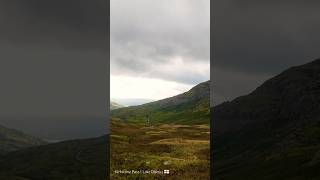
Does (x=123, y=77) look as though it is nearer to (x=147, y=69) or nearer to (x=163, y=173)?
(x=147, y=69)

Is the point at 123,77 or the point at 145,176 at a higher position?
the point at 123,77

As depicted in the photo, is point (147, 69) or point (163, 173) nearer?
point (163, 173)

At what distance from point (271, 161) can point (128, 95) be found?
6101cm

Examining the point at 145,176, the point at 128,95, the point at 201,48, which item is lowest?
the point at 145,176

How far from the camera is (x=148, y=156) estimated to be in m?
162

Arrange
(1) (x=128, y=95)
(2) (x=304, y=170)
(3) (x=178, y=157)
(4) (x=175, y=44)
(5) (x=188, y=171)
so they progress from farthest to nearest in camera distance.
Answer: (1) (x=128, y=95), (4) (x=175, y=44), (3) (x=178, y=157), (5) (x=188, y=171), (2) (x=304, y=170)

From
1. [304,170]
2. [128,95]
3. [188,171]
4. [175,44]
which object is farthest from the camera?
[128,95]

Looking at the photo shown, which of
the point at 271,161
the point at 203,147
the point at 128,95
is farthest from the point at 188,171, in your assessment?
the point at 128,95

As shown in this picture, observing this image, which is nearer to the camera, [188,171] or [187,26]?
[188,171]

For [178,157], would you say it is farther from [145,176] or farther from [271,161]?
[271,161]

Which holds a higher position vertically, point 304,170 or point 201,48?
point 201,48

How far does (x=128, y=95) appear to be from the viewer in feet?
652

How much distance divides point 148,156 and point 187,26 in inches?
Answer: 1766

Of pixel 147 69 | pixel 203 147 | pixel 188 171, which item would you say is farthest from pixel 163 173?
pixel 147 69
